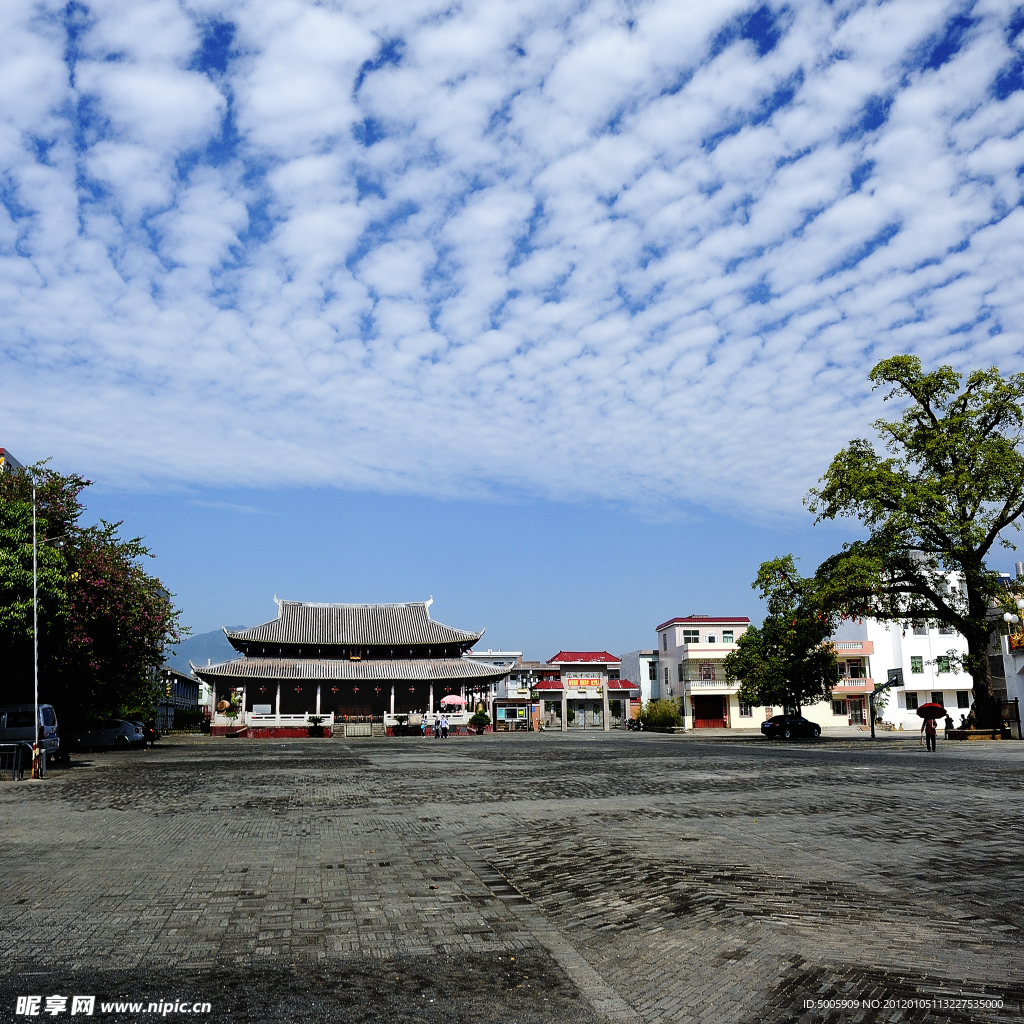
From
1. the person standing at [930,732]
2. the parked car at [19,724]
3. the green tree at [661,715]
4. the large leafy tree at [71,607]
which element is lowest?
the green tree at [661,715]

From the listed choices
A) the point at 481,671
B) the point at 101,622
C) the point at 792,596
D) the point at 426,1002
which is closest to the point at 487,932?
the point at 426,1002

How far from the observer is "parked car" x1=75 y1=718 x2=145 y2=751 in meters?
40.2

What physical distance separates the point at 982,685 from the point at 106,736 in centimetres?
3871

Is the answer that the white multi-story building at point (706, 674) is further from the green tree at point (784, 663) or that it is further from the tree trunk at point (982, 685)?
the tree trunk at point (982, 685)

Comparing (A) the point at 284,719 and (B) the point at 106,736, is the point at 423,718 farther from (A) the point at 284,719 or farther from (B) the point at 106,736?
(B) the point at 106,736

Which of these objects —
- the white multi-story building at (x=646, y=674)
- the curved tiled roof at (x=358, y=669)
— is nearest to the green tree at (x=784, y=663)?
the curved tiled roof at (x=358, y=669)

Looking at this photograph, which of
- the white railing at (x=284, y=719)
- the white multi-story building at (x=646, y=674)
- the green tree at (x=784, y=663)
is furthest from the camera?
the white multi-story building at (x=646, y=674)

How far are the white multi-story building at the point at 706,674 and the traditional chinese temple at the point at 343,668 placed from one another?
15232mm

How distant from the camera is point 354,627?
74312mm

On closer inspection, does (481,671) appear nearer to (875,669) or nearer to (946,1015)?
(875,669)

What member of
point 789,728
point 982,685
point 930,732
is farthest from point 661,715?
point 930,732

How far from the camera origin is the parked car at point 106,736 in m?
40.2

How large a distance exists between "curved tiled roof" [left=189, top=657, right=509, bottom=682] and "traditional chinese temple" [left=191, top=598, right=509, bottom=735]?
8 cm

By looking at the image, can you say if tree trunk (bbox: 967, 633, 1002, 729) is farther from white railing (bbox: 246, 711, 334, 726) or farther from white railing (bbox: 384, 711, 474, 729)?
white railing (bbox: 246, 711, 334, 726)
